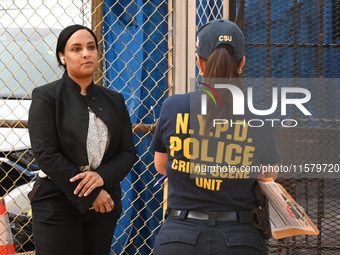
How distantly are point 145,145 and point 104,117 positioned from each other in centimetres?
117

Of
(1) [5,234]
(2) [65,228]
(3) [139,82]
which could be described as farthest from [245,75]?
(2) [65,228]

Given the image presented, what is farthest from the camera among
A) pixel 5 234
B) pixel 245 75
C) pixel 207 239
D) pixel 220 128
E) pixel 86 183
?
pixel 245 75

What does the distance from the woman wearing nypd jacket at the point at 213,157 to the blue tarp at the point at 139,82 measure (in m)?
1.95

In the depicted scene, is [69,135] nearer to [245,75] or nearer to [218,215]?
[218,215]

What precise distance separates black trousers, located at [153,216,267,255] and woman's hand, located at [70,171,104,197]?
77cm

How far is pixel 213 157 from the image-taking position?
2.49 m

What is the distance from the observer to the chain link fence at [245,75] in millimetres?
4484

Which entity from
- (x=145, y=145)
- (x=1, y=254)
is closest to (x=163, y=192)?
(x=145, y=145)

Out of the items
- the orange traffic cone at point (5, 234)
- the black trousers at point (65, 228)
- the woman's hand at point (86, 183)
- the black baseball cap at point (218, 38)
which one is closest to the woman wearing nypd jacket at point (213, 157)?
the black baseball cap at point (218, 38)

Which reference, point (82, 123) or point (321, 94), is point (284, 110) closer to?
point (321, 94)

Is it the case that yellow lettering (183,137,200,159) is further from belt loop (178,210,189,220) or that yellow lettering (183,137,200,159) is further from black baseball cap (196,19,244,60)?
black baseball cap (196,19,244,60)

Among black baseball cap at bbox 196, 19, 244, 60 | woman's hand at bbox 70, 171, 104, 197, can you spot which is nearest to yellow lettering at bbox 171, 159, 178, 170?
black baseball cap at bbox 196, 19, 244, 60

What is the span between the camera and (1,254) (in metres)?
4.47

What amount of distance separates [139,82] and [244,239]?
7.73 ft
